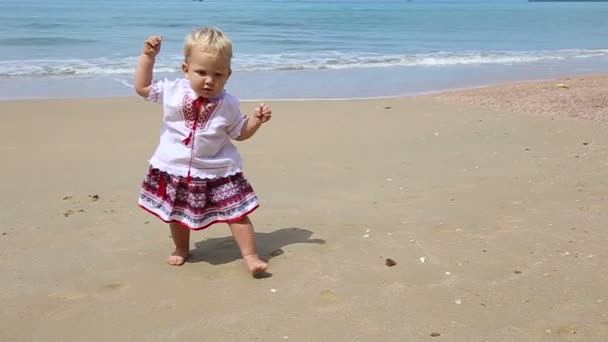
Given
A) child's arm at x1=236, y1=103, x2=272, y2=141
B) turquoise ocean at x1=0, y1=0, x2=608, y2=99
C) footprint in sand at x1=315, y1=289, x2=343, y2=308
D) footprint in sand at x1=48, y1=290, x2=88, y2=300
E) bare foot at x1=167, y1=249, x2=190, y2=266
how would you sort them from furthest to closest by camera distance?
turquoise ocean at x1=0, y1=0, x2=608, y2=99, bare foot at x1=167, y1=249, x2=190, y2=266, child's arm at x1=236, y1=103, x2=272, y2=141, footprint in sand at x1=48, y1=290, x2=88, y2=300, footprint in sand at x1=315, y1=289, x2=343, y2=308

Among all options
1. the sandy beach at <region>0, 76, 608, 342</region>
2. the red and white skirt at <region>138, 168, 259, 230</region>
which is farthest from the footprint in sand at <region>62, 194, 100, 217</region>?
the red and white skirt at <region>138, 168, 259, 230</region>

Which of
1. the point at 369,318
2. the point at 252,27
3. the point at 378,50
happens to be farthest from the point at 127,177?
the point at 252,27

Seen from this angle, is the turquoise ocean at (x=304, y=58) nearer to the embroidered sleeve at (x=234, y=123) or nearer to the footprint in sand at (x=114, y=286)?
the embroidered sleeve at (x=234, y=123)

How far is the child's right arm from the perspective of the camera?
3.32m

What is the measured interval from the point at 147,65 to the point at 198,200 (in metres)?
0.65

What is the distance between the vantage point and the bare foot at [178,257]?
3420mm

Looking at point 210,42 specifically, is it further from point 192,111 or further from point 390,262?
point 390,262

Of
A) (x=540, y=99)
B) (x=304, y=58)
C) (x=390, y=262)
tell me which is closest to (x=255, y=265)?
(x=390, y=262)

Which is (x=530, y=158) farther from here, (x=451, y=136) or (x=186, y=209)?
(x=186, y=209)

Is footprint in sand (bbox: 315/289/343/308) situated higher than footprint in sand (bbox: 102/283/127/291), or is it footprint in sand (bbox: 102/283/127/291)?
footprint in sand (bbox: 315/289/343/308)

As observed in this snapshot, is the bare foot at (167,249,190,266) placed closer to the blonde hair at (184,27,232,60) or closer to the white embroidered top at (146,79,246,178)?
the white embroidered top at (146,79,246,178)

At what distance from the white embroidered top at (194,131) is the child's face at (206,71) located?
64 mm

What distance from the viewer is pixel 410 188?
4688mm

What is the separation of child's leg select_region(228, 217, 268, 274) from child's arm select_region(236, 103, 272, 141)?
0.40 metres
